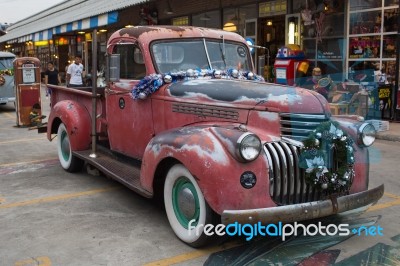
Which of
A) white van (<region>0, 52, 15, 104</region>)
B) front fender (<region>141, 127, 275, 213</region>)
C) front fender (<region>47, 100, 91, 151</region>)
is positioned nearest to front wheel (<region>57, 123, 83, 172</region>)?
front fender (<region>47, 100, 91, 151</region>)

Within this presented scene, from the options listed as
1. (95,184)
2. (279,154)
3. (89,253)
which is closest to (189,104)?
(279,154)

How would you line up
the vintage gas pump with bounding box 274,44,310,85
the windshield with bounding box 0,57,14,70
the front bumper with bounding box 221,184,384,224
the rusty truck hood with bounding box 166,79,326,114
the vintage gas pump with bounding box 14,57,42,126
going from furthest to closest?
1. the windshield with bounding box 0,57,14,70
2. the vintage gas pump with bounding box 274,44,310,85
3. the vintage gas pump with bounding box 14,57,42,126
4. the rusty truck hood with bounding box 166,79,326,114
5. the front bumper with bounding box 221,184,384,224

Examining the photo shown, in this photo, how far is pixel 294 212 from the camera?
3.66 meters

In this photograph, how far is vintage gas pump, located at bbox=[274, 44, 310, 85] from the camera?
513 inches

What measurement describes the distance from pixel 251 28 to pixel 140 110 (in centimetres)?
1096

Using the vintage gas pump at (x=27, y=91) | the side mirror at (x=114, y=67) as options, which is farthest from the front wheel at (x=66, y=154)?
the vintage gas pump at (x=27, y=91)

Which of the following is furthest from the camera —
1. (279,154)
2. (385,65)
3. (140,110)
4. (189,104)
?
(385,65)

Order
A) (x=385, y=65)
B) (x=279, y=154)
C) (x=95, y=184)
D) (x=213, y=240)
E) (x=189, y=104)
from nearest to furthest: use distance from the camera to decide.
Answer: (x=279, y=154) → (x=213, y=240) → (x=189, y=104) → (x=95, y=184) → (x=385, y=65)

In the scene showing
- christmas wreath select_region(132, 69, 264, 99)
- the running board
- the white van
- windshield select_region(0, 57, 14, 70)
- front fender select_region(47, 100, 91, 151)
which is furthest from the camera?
windshield select_region(0, 57, 14, 70)

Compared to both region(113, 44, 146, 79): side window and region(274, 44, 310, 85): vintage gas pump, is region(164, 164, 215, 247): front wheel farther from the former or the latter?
region(274, 44, 310, 85): vintage gas pump

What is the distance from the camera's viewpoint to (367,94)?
11086mm

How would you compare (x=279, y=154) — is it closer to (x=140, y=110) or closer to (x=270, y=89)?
(x=270, y=89)

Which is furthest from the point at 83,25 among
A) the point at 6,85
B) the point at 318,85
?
the point at 318,85

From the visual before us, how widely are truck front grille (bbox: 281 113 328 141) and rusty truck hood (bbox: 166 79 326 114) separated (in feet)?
0.17
